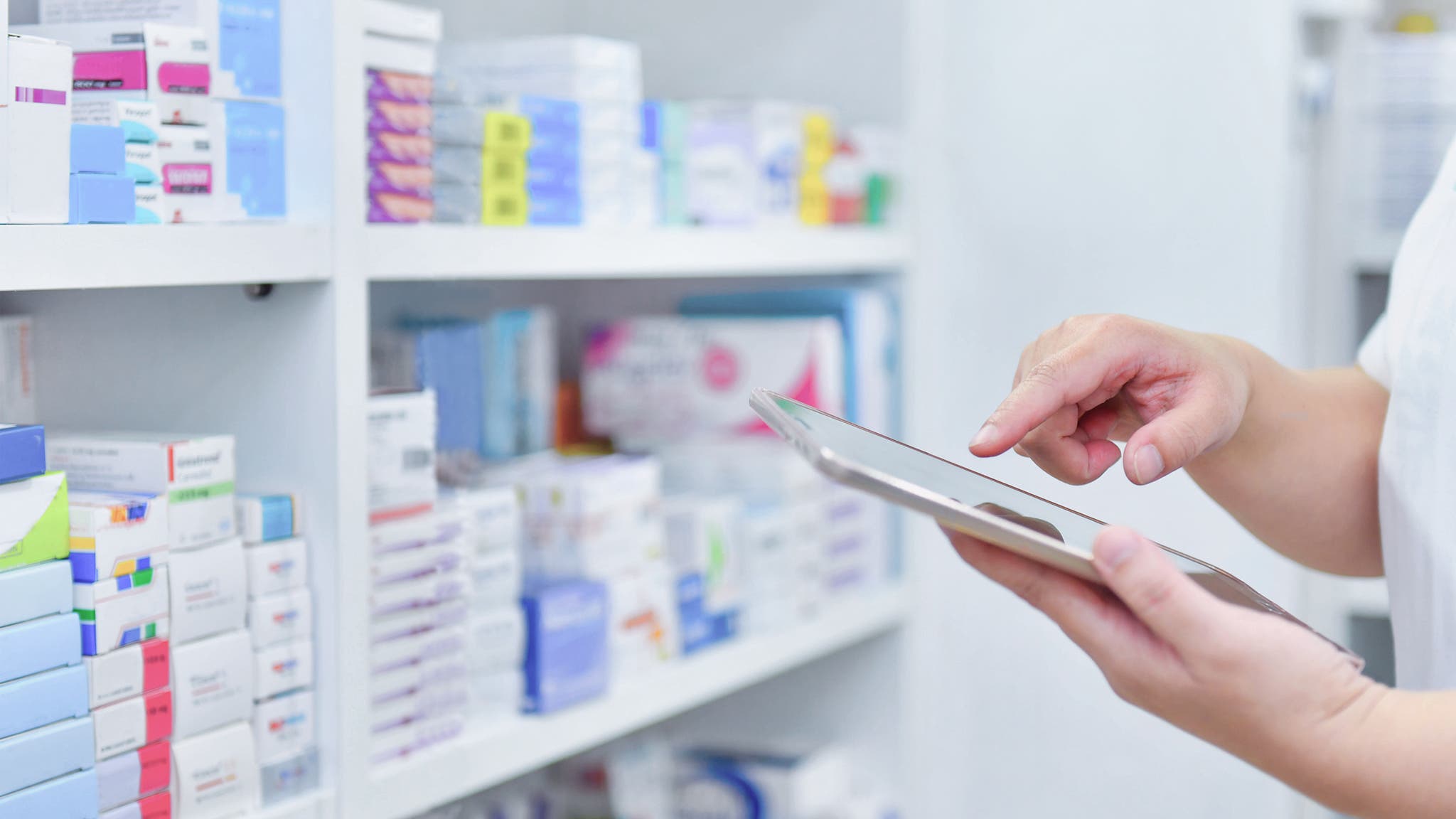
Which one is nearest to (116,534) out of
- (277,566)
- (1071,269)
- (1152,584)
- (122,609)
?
(122,609)

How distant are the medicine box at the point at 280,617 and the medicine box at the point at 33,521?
167 mm

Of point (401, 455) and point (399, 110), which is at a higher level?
point (399, 110)

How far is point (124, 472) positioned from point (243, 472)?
13 cm

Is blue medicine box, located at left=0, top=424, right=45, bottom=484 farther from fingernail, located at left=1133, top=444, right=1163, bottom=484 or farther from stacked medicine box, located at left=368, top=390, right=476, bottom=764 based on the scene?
fingernail, located at left=1133, top=444, right=1163, bottom=484

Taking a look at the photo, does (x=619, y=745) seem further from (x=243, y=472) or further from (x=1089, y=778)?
(x=243, y=472)

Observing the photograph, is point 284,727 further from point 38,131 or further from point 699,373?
point 699,373

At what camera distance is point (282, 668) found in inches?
41.9

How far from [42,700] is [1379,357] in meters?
0.95

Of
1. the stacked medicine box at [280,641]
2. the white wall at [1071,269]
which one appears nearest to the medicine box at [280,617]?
the stacked medicine box at [280,641]

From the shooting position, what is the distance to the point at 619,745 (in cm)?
179

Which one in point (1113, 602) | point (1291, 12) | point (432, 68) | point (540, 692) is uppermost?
point (1291, 12)

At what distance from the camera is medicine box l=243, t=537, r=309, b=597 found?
3.43 ft

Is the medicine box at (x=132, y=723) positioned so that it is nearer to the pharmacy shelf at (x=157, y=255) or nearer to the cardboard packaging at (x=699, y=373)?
the pharmacy shelf at (x=157, y=255)

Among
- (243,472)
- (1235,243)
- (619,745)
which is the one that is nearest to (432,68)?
(243,472)
